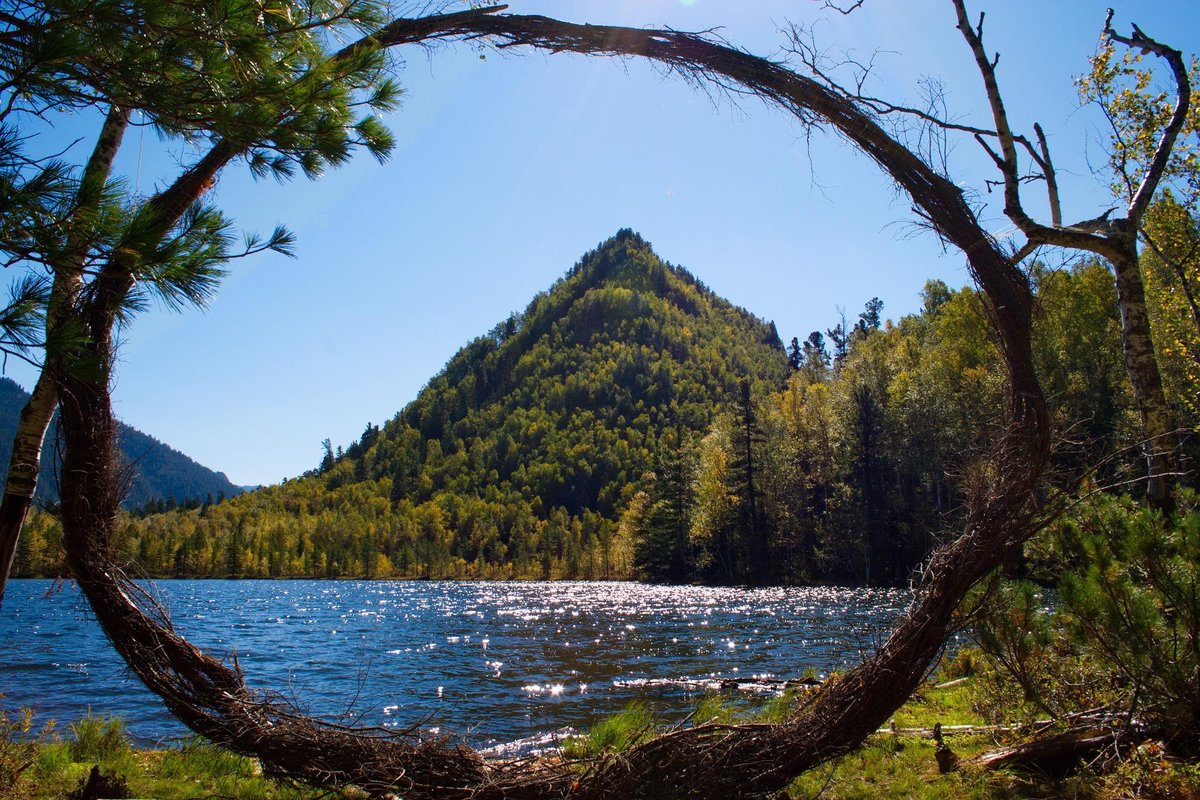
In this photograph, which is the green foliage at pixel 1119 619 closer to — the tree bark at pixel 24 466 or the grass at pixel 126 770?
the grass at pixel 126 770

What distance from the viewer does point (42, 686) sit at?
1677 centimetres

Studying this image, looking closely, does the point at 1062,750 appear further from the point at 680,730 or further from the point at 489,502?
the point at 489,502

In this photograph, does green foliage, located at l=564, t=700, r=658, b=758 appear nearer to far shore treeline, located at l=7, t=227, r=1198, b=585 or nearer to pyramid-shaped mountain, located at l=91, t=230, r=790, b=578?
far shore treeline, located at l=7, t=227, r=1198, b=585

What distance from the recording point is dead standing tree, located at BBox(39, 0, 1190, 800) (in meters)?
3.74

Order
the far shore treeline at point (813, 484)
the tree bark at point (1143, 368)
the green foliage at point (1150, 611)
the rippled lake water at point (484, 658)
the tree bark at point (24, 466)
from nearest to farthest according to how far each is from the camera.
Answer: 1. the tree bark at point (24, 466)
2. the green foliage at point (1150, 611)
3. the tree bark at point (1143, 368)
4. the rippled lake water at point (484, 658)
5. the far shore treeline at point (813, 484)

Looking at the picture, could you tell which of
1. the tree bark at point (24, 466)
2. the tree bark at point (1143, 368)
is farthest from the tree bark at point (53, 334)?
the tree bark at point (1143, 368)

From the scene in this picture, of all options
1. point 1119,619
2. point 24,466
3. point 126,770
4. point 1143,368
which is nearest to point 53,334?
point 24,466

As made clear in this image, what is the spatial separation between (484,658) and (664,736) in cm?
1882

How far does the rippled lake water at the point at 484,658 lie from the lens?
13.2 metres

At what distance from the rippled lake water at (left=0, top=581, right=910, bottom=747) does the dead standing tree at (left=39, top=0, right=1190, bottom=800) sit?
383 mm

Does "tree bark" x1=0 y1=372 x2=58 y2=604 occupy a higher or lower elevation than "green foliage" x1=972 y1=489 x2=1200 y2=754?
higher

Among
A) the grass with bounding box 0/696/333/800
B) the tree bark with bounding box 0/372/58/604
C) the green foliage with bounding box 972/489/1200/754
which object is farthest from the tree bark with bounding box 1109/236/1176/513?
the tree bark with bounding box 0/372/58/604

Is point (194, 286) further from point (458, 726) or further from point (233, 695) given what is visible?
point (458, 726)

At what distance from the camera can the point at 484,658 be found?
21328mm
